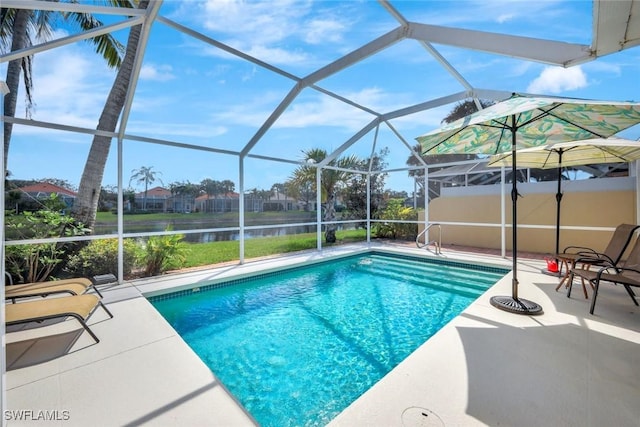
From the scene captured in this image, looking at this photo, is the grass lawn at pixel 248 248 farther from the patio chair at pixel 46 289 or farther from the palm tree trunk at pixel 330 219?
the patio chair at pixel 46 289

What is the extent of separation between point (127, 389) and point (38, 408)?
1.88ft

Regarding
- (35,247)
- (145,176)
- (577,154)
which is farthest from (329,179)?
(35,247)

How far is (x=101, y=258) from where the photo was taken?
18.8 ft

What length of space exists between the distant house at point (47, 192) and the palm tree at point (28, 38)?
193 centimetres

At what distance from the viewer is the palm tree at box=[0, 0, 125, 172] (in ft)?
21.0

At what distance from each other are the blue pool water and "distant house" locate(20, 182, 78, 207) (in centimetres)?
306

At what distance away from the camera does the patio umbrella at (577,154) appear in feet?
14.6

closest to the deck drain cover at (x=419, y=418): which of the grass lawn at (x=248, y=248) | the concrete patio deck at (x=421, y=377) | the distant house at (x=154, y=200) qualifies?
the concrete patio deck at (x=421, y=377)

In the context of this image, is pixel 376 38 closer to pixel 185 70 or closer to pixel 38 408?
pixel 185 70

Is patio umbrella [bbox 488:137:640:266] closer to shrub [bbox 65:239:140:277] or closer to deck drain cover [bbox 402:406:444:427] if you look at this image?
deck drain cover [bbox 402:406:444:427]

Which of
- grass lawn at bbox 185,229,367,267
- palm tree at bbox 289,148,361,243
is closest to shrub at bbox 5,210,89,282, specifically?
grass lawn at bbox 185,229,367,267

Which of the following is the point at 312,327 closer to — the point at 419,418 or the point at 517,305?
the point at 419,418

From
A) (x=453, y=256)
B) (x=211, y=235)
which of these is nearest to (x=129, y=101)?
(x=211, y=235)

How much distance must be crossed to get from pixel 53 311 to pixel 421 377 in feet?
12.3
